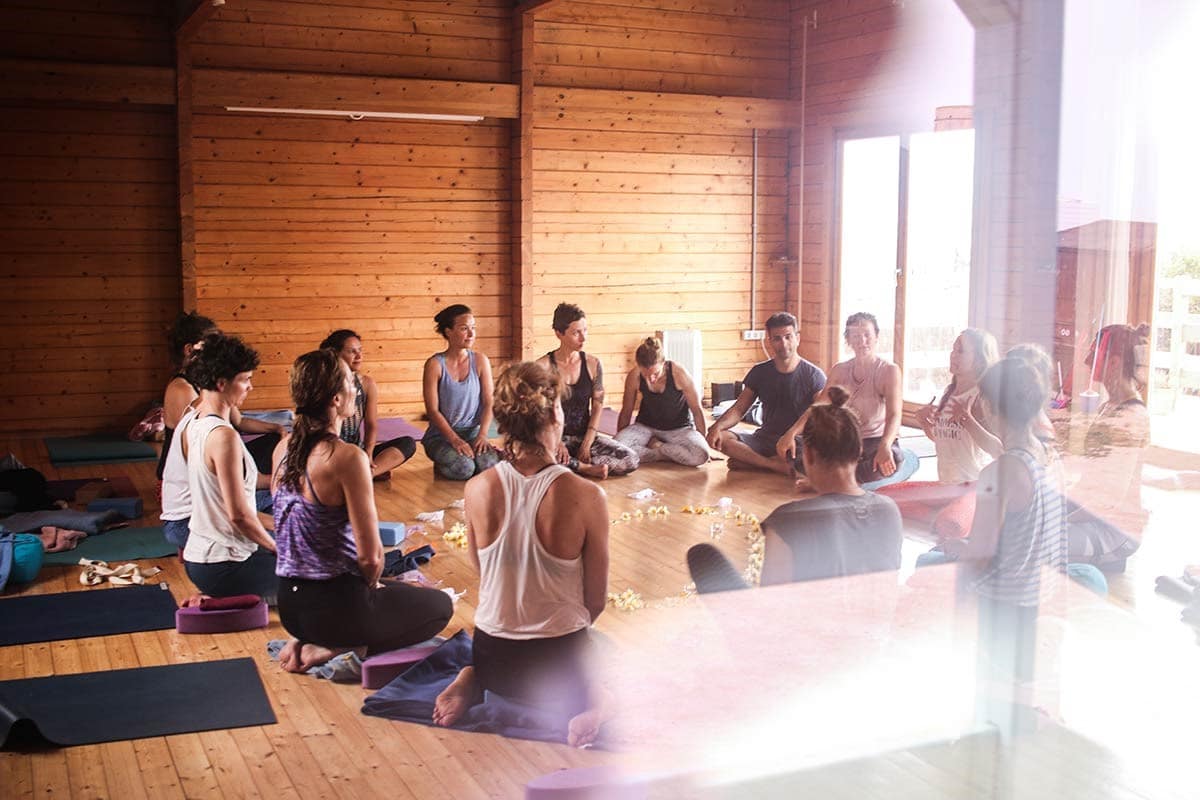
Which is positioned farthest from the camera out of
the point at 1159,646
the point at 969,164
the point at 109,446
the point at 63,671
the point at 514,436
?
the point at 109,446

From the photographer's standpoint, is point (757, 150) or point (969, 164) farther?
point (757, 150)

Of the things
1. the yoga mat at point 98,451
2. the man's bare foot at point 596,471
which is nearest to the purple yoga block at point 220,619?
the man's bare foot at point 596,471

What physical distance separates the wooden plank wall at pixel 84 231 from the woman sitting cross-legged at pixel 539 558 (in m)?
5.41

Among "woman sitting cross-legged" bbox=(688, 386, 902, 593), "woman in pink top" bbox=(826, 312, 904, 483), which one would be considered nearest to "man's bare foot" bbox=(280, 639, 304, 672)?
"woman sitting cross-legged" bbox=(688, 386, 902, 593)

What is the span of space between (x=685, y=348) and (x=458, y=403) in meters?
3.15

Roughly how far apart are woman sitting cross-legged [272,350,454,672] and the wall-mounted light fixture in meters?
4.67

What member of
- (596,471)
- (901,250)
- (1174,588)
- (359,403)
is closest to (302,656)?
(359,403)

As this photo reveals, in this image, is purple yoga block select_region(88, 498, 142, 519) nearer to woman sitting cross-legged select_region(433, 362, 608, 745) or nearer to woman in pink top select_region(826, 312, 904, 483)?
woman sitting cross-legged select_region(433, 362, 608, 745)

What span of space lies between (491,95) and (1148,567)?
701 cm

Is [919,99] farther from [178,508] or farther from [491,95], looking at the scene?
[178,508]

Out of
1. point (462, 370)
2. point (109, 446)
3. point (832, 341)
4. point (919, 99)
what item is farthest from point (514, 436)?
point (832, 341)

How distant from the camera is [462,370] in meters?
6.35

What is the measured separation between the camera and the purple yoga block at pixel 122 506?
17.8 feet

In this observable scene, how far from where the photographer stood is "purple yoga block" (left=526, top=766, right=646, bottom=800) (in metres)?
2.12
